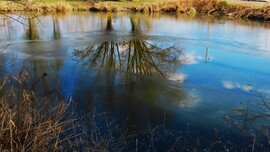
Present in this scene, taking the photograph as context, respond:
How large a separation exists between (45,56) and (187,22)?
9883 mm

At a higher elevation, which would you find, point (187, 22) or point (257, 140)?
point (187, 22)

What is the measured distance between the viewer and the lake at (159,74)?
536 cm

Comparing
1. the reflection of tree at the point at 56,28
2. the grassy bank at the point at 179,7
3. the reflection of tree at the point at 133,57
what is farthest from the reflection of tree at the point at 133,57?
the grassy bank at the point at 179,7

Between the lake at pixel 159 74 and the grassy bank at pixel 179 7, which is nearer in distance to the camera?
the lake at pixel 159 74

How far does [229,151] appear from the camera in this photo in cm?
451

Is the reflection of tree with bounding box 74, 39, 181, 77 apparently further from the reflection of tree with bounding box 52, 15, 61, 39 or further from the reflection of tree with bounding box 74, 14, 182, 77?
the reflection of tree with bounding box 52, 15, 61, 39

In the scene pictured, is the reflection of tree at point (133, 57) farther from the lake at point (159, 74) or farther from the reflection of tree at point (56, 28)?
the reflection of tree at point (56, 28)

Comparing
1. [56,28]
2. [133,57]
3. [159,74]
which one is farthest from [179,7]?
[159,74]

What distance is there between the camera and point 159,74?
826 cm

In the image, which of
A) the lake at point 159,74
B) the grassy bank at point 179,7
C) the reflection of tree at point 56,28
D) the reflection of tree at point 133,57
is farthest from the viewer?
the grassy bank at point 179,7

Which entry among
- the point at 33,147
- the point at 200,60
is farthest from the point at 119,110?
the point at 200,60

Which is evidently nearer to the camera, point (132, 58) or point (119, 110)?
point (119, 110)

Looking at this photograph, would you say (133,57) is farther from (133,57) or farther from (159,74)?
(159,74)

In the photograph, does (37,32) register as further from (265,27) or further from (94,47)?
(265,27)
